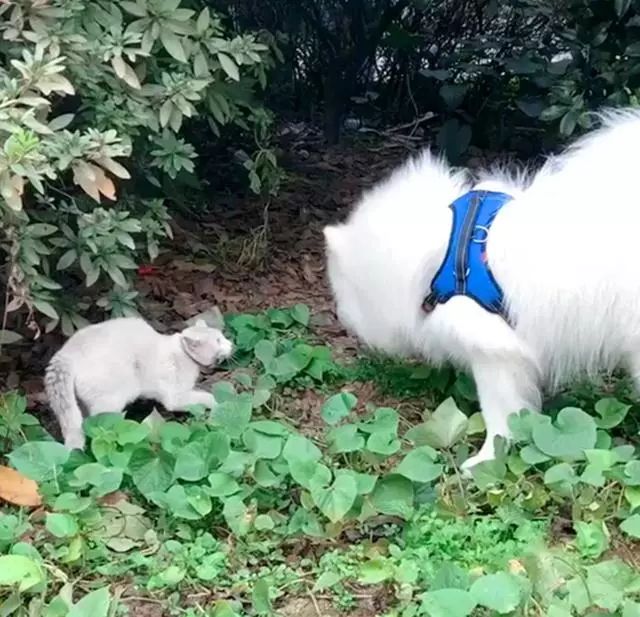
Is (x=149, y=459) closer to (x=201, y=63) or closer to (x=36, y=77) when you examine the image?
(x=36, y=77)

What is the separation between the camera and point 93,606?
8.98ft

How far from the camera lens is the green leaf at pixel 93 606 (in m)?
2.72

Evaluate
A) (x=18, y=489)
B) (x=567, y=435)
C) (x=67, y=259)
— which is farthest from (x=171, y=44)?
(x=567, y=435)

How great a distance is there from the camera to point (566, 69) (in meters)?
5.37

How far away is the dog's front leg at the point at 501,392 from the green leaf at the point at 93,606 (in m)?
1.25

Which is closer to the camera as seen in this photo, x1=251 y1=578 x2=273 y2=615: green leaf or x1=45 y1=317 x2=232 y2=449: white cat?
x1=251 y1=578 x2=273 y2=615: green leaf

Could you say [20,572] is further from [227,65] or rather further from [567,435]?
[227,65]

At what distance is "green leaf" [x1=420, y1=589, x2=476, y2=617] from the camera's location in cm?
264

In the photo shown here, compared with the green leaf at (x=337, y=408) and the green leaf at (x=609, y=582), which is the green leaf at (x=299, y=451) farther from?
the green leaf at (x=609, y=582)

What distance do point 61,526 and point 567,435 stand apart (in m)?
1.53

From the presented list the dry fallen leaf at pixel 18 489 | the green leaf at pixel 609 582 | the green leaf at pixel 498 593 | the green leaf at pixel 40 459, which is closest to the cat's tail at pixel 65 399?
the green leaf at pixel 40 459

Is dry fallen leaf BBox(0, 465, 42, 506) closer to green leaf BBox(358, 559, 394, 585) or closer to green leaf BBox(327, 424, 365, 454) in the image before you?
green leaf BBox(327, 424, 365, 454)

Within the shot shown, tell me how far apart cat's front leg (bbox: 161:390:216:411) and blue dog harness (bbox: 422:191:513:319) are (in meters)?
0.84

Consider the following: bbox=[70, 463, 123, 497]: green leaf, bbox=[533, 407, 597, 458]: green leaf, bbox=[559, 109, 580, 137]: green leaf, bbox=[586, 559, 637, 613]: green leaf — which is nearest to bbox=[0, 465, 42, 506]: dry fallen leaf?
bbox=[70, 463, 123, 497]: green leaf
